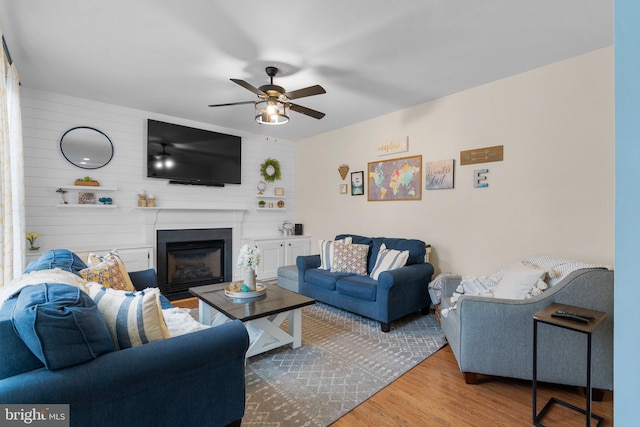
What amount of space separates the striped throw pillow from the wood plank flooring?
4.02 feet

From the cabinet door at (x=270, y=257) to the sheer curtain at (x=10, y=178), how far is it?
296 centimetres

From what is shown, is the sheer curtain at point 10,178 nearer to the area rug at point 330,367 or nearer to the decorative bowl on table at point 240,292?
the decorative bowl on table at point 240,292

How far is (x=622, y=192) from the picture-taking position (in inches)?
26.2

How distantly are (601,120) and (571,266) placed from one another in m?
1.42

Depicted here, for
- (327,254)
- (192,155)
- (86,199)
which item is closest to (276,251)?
(327,254)

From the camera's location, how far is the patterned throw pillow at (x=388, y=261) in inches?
139

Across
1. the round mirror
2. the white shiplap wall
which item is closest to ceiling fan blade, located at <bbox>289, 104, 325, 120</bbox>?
the white shiplap wall

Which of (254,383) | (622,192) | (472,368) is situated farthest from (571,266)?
(254,383)

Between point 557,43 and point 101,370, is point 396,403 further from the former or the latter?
point 557,43

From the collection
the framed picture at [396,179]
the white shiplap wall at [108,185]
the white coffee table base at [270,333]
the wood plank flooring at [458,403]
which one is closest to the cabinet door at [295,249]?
the white shiplap wall at [108,185]

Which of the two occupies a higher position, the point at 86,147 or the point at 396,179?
the point at 86,147

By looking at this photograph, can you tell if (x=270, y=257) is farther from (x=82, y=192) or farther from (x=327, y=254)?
(x=82, y=192)

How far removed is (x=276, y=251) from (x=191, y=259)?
4.61 feet

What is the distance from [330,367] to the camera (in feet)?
8.16
